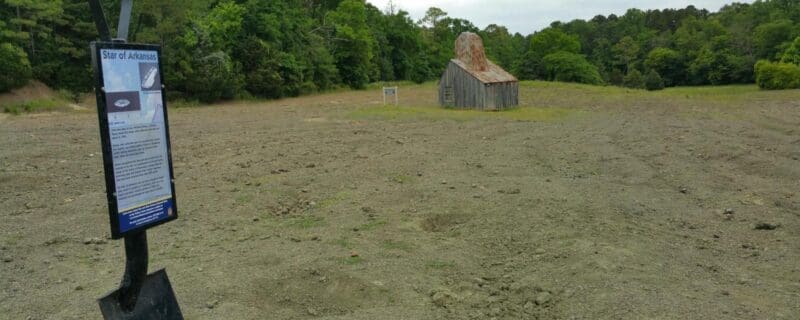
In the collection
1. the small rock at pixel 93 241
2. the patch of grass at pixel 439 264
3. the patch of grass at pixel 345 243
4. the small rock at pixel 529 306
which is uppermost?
the small rock at pixel 93 241

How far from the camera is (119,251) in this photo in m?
6.18

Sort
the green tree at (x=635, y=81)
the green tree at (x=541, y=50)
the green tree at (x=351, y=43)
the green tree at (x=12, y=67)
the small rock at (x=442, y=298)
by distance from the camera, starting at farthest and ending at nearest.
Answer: the green tree at (x=541, y=50) < the green tree at (x=635, y=81) < the green tree at (x=351, y=43) < the green tree at (x=12, y=67) < the small rock at (x=442, y=298)

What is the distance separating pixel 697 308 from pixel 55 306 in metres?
4.86

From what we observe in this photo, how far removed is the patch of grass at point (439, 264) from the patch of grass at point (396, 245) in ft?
1.38

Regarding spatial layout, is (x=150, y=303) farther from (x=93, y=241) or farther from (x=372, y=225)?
(x=372, y=225)

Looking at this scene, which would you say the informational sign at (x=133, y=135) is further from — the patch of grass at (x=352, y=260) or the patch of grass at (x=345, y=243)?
the patch of grass at (x=345, y=243)

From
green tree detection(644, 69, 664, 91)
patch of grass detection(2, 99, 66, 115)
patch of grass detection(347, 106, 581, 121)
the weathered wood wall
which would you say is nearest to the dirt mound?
patch of grass detection(2, 99, 66, 115)

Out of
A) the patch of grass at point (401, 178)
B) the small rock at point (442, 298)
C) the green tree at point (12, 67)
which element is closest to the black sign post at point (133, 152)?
the small rock at point (442, 298)

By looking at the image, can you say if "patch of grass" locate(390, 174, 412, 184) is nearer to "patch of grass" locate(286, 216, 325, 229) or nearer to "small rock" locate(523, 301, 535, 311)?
"patch of grass" locate(286, 216, 325, 229)

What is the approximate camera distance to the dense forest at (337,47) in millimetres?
27219

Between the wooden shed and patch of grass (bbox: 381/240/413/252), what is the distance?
1863 centimetres

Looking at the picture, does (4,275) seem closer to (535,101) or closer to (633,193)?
(633,193)

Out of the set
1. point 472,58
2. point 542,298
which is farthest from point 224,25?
point 542,298

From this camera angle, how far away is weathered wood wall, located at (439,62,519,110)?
80.7ft
